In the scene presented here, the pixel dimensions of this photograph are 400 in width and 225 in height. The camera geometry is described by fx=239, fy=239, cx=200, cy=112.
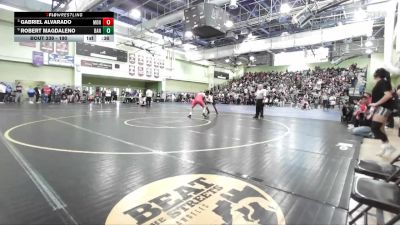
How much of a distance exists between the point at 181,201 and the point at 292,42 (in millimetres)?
19300

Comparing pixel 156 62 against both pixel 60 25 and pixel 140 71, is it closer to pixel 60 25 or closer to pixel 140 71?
pixel 140 71

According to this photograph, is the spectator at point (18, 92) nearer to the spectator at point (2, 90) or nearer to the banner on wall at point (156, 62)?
the spectator at point (2, 90)

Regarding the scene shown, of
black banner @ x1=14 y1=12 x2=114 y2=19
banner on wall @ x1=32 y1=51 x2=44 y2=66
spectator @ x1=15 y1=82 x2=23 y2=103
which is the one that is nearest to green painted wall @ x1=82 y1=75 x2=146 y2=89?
banner on wall @ x1=32 y1=51 x2=44 y2=66

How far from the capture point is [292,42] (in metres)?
18.9

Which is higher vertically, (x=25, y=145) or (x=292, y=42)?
(x=292, y=42)

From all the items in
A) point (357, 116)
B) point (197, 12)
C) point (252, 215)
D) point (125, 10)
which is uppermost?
point (125, 10)

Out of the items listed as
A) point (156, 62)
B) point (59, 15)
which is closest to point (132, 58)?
point (156, 62)

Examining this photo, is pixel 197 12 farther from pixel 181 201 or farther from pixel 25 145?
pixel 181 201

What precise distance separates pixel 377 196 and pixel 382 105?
3.22 m

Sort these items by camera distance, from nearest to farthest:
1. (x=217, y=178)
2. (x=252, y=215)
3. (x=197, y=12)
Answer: (x=252, y=215), (x=217, y=178), (x=197, y=12)

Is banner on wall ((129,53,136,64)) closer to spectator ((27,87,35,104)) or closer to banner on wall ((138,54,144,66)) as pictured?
banner on wall ((138,54,144,66))

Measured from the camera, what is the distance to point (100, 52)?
2127cm

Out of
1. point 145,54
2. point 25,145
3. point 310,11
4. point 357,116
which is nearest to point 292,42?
point 310,11

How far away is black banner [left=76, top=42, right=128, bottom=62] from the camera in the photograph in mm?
19938
